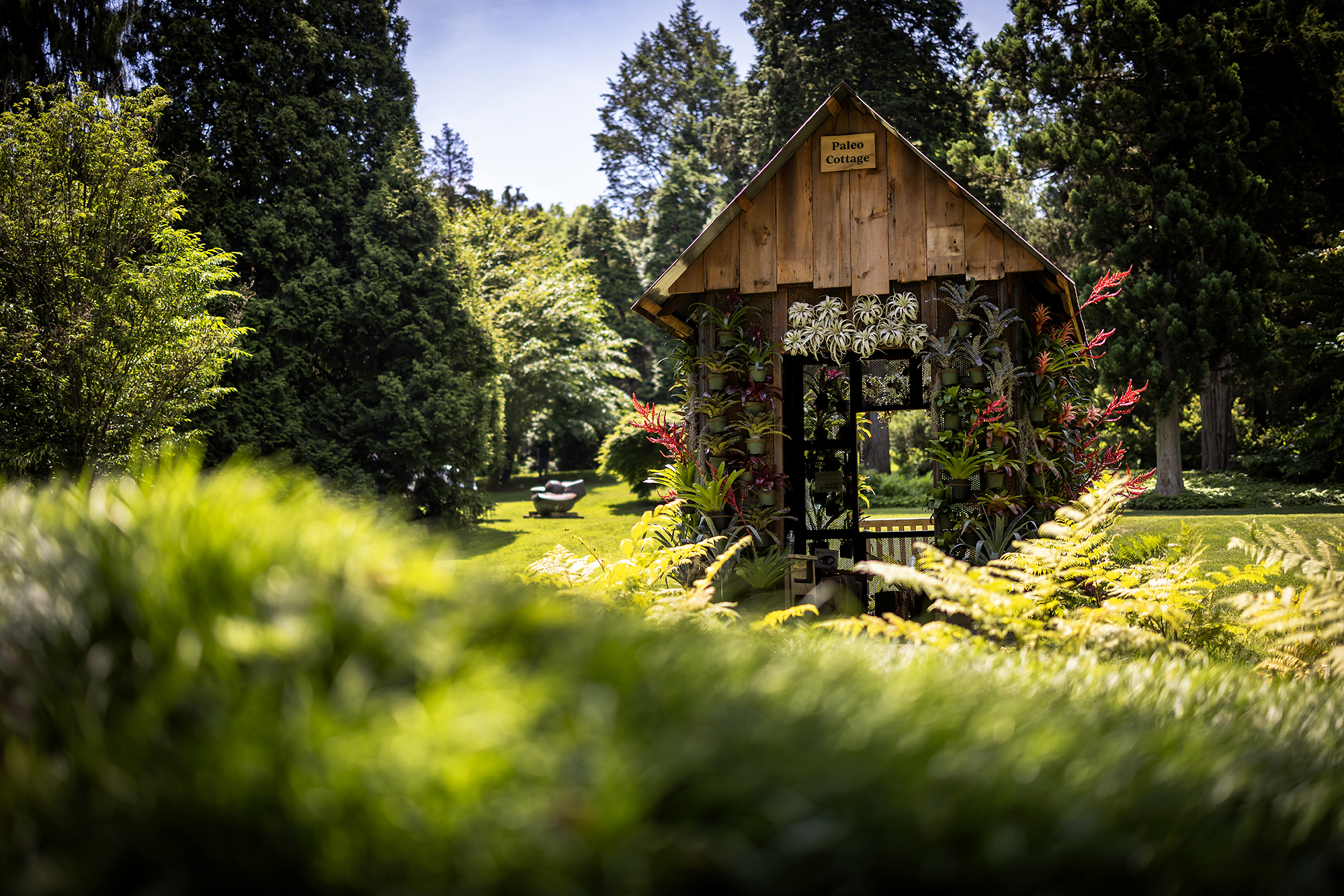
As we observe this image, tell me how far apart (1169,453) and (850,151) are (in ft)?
43.8

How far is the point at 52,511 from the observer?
1.80 metres

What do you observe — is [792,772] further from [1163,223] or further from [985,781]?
[1163,223]

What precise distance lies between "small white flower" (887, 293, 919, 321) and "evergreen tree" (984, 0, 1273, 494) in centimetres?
1109

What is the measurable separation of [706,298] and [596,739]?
20.0ft

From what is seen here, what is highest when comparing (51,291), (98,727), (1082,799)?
(51,291)

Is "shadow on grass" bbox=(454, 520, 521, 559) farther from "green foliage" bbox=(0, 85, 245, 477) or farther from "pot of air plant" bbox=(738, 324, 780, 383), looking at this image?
"pot of air plant" bbox=(738, 324, 780, 383)

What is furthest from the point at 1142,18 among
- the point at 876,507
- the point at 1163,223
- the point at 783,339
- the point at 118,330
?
the point at 118,330

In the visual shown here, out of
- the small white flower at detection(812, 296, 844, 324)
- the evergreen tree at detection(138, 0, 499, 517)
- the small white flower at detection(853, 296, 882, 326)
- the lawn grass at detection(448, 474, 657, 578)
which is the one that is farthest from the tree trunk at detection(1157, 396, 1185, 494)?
the evergreen tree at detection(138, 0, 499, 517)

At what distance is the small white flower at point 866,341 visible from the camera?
6.48 metres

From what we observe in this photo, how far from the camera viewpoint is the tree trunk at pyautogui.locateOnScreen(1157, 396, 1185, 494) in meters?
15.7

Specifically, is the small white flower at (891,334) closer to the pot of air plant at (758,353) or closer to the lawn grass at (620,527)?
the pot of air plant at (758,353)

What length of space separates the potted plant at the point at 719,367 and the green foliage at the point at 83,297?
6473 mm

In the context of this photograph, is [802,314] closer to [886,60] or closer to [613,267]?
[886,60]

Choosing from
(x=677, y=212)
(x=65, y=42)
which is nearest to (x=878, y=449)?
(x=677, y=212)
